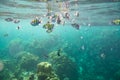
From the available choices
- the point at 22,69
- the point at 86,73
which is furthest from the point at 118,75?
the point at 22,69

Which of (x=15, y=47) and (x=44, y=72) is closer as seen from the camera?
(x=44, y=72)

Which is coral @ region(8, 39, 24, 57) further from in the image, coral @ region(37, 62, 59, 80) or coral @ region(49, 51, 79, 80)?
coral @ region(37, 62, 59, 80)

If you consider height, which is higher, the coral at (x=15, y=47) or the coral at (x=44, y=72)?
the coral at (x=44, y=72)

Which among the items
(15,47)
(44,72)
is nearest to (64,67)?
(44,72)

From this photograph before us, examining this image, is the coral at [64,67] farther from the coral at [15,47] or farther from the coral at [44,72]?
the coral at [15,47]

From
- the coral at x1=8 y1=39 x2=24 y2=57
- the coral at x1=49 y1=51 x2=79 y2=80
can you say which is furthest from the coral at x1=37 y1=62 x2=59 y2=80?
the coral at x1=8 y1=39 x2=24 y2=57

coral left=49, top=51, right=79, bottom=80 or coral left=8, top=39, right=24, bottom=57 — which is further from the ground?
coral left=49, top=51, right=79, bottom=80

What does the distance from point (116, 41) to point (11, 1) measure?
19854 millimetres

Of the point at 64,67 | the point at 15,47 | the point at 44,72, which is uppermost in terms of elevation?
the point at 44,72

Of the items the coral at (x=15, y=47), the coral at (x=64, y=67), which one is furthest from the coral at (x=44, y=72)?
the coral at (x=15, y=47)

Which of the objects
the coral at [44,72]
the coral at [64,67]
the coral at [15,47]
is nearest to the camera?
the coral at [44,72]

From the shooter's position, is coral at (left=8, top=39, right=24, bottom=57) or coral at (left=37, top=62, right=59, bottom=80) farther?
coral at (left=8, top=39, right=24, bottom=57)

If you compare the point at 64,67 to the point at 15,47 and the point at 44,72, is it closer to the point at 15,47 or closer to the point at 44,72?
the point at 44,72

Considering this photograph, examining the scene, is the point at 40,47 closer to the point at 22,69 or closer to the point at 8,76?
the point at 22,69
